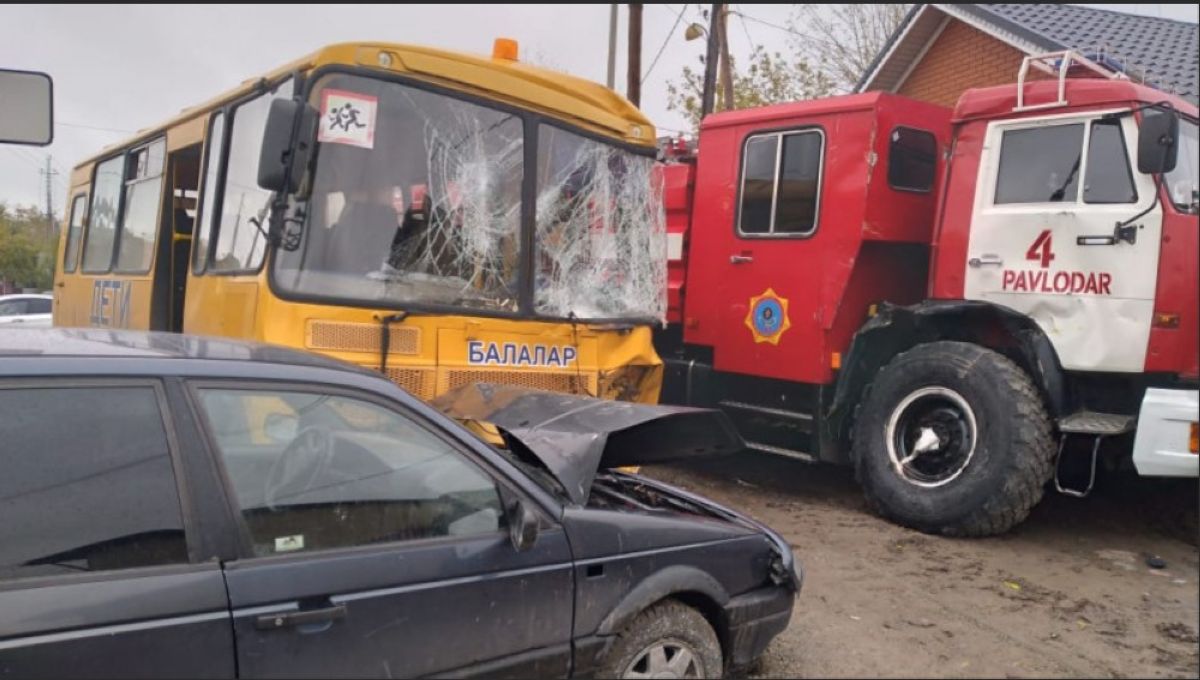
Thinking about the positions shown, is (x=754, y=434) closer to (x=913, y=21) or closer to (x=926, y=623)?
(x=926, y=623)

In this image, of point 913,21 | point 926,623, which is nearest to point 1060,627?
point 926,623

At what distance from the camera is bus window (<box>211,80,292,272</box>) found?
4.46 meters

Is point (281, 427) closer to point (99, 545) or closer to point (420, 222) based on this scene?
point (99, 545)

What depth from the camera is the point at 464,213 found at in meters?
4.86

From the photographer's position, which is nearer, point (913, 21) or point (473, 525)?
point (473, 525)

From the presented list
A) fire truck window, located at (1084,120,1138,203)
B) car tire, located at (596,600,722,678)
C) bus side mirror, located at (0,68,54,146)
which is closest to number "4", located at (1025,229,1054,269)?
fire truck window, located at (1084,120,1138,203)

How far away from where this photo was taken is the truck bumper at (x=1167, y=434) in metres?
5.05

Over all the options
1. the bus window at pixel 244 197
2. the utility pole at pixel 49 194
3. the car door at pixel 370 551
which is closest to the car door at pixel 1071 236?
the car door at pixel 370 551

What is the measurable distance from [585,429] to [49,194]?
4.20 meters

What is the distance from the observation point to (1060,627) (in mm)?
4492

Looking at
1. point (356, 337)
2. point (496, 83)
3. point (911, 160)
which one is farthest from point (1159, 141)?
point (356, 337)

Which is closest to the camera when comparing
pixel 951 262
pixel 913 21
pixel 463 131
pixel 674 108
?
pixel 463 131

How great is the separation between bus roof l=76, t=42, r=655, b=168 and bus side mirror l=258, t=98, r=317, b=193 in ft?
1.16

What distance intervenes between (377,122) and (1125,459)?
5122 millimetres
